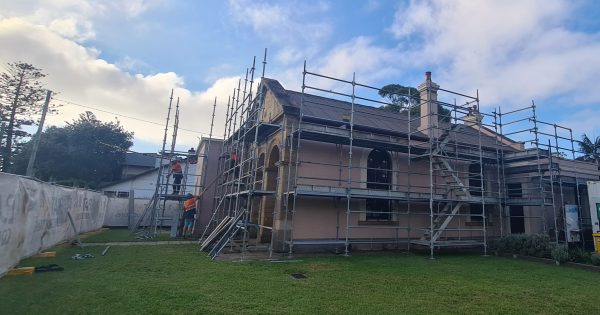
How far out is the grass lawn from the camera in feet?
16.7

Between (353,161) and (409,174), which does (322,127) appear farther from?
(409,174)

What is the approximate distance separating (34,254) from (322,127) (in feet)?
30.8

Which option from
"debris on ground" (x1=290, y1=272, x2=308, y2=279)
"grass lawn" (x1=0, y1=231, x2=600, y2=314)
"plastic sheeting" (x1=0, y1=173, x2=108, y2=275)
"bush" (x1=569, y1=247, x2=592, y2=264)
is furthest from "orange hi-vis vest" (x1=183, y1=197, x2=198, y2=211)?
"bush" (x1=569, y1=247, x2=592, y2=264)

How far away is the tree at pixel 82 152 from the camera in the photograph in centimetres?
3288

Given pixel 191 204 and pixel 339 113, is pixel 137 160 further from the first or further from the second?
pixel 339 113

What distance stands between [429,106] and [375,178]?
160 inches

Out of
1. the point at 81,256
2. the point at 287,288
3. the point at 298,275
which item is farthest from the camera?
the point at 81,256

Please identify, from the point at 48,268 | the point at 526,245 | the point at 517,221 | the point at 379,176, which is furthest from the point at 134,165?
the point at 526,245

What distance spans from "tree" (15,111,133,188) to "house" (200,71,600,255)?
89.7 feet

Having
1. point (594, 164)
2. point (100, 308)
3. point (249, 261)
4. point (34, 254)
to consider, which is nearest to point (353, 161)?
point (249, 261)

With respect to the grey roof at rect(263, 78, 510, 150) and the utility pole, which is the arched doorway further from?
the utility pole

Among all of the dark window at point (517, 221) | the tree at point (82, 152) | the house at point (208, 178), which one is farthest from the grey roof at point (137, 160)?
the dark window at point (517, 221)

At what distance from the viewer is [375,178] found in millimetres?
13516

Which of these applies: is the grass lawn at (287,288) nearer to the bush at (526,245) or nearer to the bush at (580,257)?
the bush at (580,257)
